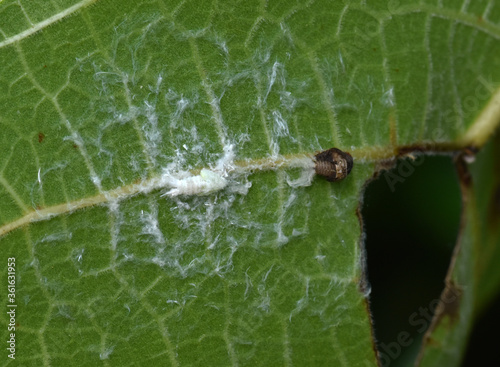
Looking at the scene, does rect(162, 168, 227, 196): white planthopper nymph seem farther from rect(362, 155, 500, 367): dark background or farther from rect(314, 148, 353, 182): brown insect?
rect(362, 155, 500, 367): dark background

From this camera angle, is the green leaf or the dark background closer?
the green leaf

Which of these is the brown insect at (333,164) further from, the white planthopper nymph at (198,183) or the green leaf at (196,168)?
the white planthopper nymph at (198,183)

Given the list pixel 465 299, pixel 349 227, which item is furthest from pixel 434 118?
pixel 465 299

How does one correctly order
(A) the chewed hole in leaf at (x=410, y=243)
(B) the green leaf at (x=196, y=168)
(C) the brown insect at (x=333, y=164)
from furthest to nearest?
(A) the chewed hole in leaf at (x=410, y=243) < (C) the brown insect at (x=333, y=164) < (B) the green leaf at (x=196, y=168)

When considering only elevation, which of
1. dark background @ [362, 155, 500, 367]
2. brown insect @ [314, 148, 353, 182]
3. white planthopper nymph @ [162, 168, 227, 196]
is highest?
white planthopper nymph @ [162, 168, 227, 196]

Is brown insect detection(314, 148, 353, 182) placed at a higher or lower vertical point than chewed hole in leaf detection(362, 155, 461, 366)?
higher

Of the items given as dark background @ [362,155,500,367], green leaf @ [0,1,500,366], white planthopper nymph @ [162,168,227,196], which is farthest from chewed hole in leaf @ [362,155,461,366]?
white planthopper nymph @ [162,168,227,196]

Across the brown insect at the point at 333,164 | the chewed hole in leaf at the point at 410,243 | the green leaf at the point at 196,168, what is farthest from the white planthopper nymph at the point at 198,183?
the chewed hole in leaf at the point at 410,243
